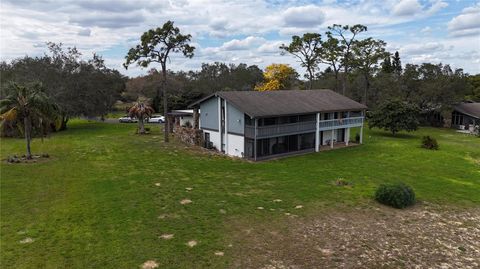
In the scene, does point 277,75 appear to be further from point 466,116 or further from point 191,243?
point 191,243

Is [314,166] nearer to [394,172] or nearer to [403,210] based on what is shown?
[394,172]

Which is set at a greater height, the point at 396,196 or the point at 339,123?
the point at 339,123

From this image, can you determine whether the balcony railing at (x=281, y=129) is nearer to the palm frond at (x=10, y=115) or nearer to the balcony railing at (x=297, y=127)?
the balcony railing at (x=297, y=127)

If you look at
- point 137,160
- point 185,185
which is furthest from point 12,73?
point 185,185

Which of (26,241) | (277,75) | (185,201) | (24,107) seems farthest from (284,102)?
(277,75)

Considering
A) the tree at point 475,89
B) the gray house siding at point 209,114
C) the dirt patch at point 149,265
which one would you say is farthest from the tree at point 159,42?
the tree at point 475,89

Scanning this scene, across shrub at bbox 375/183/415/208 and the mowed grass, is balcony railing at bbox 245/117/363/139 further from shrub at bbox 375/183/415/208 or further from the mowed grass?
shrub at bbox 375/183/415/208

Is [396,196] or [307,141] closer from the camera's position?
[396,196]
